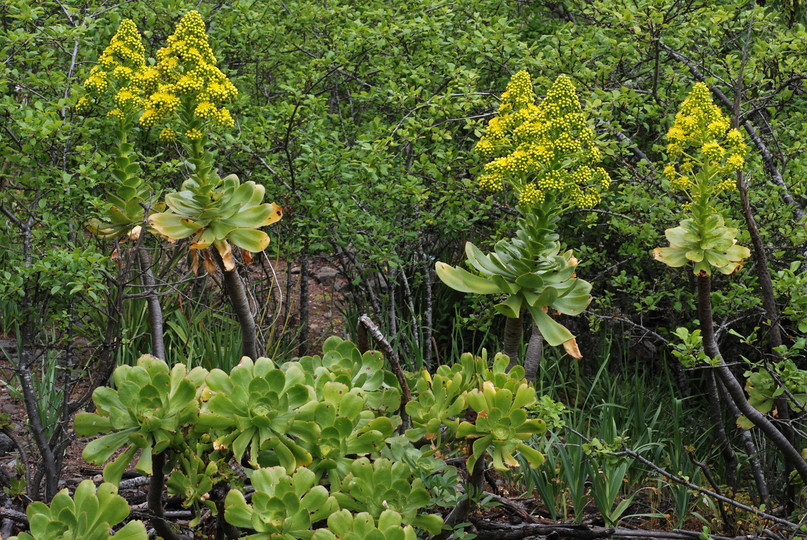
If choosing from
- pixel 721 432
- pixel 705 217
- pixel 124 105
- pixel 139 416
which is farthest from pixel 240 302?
pixel 721 432

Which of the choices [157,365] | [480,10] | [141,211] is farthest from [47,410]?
[480,10]

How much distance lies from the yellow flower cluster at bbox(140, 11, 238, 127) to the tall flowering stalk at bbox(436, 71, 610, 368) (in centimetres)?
87

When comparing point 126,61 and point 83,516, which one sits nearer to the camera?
point 83,516

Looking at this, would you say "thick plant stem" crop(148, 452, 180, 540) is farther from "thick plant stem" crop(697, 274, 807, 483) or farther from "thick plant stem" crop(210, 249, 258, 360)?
"thick plant stem" crop(697, 274, 807, 483)

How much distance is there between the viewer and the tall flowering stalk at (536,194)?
7.11 ft

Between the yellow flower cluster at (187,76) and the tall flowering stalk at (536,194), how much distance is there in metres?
0.87

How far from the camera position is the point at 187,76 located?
6.98 feet

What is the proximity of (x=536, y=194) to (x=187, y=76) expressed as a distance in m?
1.12

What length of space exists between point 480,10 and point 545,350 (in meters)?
2.39

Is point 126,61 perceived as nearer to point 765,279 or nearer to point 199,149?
point 199,149

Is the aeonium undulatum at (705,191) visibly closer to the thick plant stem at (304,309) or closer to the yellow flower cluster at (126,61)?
the yellow flower cluster at (126,61)

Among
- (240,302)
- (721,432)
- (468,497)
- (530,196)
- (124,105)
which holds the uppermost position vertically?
(124,105)

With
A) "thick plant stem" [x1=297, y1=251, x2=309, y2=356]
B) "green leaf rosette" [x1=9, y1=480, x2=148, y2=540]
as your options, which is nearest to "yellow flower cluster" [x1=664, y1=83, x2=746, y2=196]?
"green leaf rosette" [x1=9, y1=480, x2=148, y2=540]

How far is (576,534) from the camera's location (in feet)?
7.91
